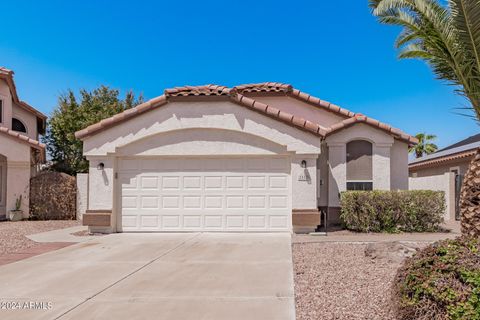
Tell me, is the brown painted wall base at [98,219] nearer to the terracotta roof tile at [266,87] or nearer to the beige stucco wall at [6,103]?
the terracotta roof tile at [266,87]

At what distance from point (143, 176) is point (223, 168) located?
2523 mm

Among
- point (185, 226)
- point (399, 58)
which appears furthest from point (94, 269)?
point (399, 58)

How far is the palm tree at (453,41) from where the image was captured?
7.49 m

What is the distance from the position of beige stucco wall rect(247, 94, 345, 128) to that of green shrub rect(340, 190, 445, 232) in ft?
14.5

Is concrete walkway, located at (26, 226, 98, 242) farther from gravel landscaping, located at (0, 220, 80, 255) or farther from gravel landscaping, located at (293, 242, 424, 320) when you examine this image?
gravel landscaping, located at (293, 242, 424, 320)

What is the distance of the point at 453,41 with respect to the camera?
8203 mm

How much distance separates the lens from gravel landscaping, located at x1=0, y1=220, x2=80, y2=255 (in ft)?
34.7

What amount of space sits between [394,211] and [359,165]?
2447 mm

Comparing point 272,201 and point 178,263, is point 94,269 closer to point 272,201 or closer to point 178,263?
point 178,263

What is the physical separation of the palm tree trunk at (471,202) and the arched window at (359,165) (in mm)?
6540

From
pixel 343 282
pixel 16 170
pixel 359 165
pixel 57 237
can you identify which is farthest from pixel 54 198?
pixel 343 282

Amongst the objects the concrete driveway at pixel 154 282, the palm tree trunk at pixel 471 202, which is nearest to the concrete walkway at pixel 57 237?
the concrete driveway at pixel 154 282

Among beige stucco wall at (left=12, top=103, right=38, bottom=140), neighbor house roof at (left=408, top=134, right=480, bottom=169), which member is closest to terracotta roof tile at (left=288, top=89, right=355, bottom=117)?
neighbor house roof at (left=408, top=134, right=480, bottom=169)

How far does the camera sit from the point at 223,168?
502 inches
